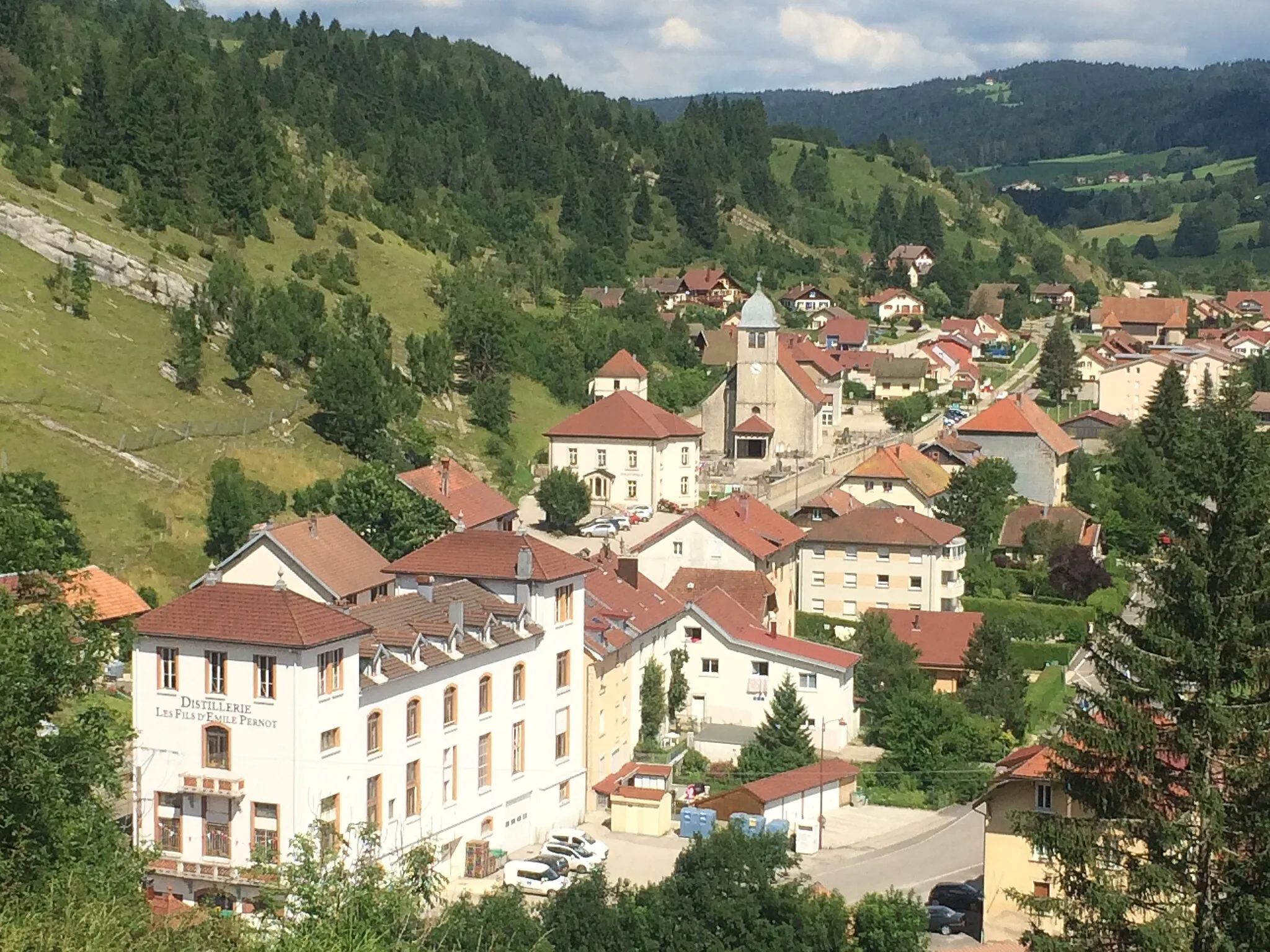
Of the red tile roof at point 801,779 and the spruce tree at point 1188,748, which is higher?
the spruce tree at point 1188,748

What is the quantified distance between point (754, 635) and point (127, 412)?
23.4 meters

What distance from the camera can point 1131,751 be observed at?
2275 cm

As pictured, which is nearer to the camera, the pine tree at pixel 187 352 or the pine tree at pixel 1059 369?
the pine tree at pixel 187 352

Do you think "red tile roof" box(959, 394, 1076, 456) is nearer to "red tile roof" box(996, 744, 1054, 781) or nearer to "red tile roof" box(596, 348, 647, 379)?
"red tile roof" box(596, 348, 647, 379)

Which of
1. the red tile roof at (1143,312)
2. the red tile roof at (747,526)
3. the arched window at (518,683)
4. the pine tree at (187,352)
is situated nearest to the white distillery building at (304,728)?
the arched window at (518,683)

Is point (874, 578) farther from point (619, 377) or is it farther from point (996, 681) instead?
point (619, 377)

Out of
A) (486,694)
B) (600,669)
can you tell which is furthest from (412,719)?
(600,669)

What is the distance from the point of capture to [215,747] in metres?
35.3

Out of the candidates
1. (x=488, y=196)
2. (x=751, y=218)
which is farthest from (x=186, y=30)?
(x=751, y=218)

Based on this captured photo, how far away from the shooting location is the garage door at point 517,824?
1570 inches

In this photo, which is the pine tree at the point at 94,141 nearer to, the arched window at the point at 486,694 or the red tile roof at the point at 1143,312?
the arched window at the point at 486,694

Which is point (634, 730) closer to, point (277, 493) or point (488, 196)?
point (277, 493)

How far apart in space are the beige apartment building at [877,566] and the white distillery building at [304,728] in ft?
80.7

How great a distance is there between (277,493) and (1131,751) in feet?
133
